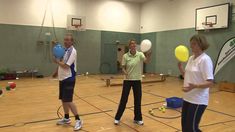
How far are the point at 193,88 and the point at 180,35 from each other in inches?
360

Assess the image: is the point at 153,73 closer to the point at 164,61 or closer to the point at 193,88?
the point at 164,61

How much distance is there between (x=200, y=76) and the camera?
7.36 feet

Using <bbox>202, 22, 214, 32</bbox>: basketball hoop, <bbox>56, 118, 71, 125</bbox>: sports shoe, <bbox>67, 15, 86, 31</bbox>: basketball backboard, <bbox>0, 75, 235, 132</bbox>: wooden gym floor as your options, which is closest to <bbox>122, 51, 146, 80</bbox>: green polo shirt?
<bbox>0, 75, 235, 132</bbox>: wooden gym floor

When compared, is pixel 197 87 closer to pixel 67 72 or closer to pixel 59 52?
pixel 67 72

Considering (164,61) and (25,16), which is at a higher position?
(25,16)

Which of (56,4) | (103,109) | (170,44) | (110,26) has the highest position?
(56,4)

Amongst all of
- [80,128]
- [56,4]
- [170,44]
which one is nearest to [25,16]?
[56,4]

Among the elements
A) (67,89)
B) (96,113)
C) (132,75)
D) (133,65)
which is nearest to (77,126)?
(67,89)

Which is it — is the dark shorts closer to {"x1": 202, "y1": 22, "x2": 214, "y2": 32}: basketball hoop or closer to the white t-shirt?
the white t-shirt

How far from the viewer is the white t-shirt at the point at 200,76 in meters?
2.19

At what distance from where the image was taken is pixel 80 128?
3.68 meters

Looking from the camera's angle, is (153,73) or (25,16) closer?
(25,16)

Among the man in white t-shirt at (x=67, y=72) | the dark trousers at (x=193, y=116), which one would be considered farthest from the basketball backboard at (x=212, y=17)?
the dark trousers at (x=193, y=116)

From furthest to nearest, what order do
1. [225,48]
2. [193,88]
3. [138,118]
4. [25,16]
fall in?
1. [25,16]
2. [225,48]
3. [138,118]
4. [193,88]
